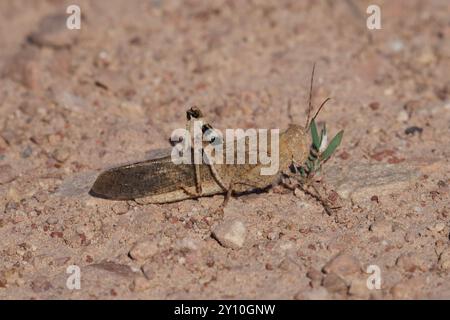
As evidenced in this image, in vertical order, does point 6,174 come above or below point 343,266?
above

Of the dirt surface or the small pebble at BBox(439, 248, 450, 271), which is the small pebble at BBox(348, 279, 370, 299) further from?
the small pebble at BBox(439, 248, 450, 271)

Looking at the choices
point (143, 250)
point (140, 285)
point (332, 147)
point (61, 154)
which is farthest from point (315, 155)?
point (61, 154)

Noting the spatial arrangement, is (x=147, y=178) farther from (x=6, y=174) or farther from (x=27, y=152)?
(x=27, y=152)

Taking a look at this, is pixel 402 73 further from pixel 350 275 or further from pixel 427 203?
pixel 350 275

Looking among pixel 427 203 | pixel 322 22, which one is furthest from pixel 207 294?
pixel 322 22

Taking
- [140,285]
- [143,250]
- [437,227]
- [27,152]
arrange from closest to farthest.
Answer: [140,285]
[143,250]
[437,227]
[27,152]

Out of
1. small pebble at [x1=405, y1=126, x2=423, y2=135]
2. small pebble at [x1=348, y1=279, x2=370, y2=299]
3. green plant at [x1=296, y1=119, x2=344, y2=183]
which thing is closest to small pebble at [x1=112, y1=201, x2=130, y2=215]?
green plant at [x1=296, y1=119, x2=344, y2=183]

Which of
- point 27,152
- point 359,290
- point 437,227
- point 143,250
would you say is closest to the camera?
point 359,290

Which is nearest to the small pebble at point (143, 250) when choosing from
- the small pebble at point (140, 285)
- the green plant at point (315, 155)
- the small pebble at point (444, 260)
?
the small pebble at point (140, 285)

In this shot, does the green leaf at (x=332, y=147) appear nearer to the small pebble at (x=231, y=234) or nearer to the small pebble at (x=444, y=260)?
the small pebble at (x=231, y=234)
